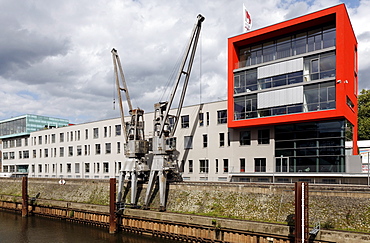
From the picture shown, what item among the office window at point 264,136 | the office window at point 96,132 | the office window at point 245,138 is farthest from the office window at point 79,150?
the office window at point 264,136

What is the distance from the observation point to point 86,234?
108 feet

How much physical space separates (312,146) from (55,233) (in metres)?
27.8

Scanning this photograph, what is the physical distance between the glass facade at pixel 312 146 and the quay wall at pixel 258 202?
6.20m

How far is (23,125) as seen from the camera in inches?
2972

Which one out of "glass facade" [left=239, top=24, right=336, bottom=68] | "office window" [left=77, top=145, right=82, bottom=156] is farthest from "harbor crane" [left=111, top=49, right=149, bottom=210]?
"office window" [left=77, top=145, right=82, bottom=156]

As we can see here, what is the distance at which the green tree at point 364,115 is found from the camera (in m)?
62.2

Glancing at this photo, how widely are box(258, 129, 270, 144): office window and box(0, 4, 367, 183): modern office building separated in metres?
0.12

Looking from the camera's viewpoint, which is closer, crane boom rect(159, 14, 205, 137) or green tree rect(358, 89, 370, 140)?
crane boom rect(159, 14, 205, 137)

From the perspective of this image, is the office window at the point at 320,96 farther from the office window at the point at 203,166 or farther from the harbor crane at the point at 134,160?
the harbor crane at the point at 134,160

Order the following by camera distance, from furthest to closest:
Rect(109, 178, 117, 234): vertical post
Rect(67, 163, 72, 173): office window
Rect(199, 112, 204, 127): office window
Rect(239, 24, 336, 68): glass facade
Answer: Rect(67, 163, 72, 173): office window < Rect(199, 112, 204, 127): office window < Rect(239, 24, 336, 68): glass facade < Rect(109, 178, 117, 234): vertical post

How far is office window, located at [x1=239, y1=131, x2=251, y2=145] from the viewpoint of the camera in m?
40.3

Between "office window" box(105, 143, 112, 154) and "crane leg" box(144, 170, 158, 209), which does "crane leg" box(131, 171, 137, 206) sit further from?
"office window" box(105, 143, 112, 154)

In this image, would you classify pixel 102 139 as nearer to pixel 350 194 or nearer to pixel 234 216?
pixel 234 216

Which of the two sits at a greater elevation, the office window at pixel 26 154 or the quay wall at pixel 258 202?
the office window at pixel 26 154
